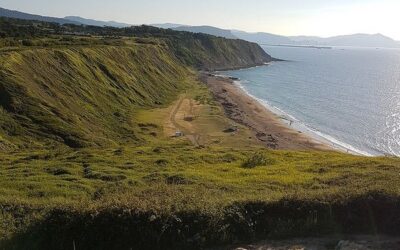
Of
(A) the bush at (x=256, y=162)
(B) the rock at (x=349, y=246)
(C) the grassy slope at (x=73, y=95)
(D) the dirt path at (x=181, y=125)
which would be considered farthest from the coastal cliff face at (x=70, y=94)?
(B) the rock at (x=349, y=246)

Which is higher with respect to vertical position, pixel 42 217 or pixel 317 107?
pixel 42 217

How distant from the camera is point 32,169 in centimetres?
3114

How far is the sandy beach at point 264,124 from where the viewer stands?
7419cm

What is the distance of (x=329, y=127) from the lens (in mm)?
97625

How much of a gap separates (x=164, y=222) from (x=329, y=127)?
8666 cm

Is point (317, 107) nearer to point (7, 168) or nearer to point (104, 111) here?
point (104, 111)

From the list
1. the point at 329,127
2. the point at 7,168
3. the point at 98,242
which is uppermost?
the point at 98,242

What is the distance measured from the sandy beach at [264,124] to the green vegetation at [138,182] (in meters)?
5.55

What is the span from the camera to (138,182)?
1075 inches

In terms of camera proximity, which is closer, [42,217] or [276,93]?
[42,217]

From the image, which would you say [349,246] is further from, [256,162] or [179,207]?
[256,162]

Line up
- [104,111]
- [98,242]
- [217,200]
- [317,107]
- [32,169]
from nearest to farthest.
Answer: [98,242] < [217,200] < [32,169] < [104,111] < [317,107]

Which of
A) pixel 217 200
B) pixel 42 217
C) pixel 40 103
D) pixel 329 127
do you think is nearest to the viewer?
pixel 42 217

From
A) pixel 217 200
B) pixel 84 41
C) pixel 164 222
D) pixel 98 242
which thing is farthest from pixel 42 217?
pixel 84 41
